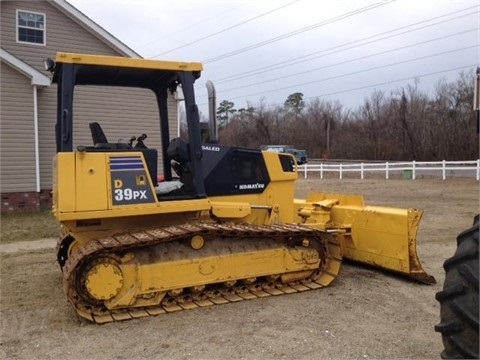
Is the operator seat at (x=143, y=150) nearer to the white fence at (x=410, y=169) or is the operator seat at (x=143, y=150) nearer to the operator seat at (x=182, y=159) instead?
the operator seat at (x=182, y=159)

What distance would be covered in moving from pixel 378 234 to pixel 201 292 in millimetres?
2621

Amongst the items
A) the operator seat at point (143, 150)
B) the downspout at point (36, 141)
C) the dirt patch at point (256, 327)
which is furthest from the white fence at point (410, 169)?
the operator seat at point (143, 150)

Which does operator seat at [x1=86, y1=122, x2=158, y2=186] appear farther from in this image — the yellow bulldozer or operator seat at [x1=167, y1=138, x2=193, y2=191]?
operator seat at [x1=167, y1=138, x2=193, y2=191]

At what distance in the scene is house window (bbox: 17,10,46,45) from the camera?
1609 cm

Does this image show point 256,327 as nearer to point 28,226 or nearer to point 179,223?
point 179,223

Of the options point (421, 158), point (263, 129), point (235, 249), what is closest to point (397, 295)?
point (235, 249)

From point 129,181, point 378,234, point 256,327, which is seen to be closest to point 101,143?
point 129,181

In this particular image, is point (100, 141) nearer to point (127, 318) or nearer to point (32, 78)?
point (127, 318)

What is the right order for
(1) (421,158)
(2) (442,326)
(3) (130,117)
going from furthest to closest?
(1) (421,158)
(3) (130,117)
(2) (442,326)

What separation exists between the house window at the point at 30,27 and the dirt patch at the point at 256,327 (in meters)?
10.9

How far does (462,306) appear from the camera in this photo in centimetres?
295

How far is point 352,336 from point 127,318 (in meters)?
2.30

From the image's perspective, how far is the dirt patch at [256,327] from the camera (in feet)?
14.9

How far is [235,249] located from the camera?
241 inches
